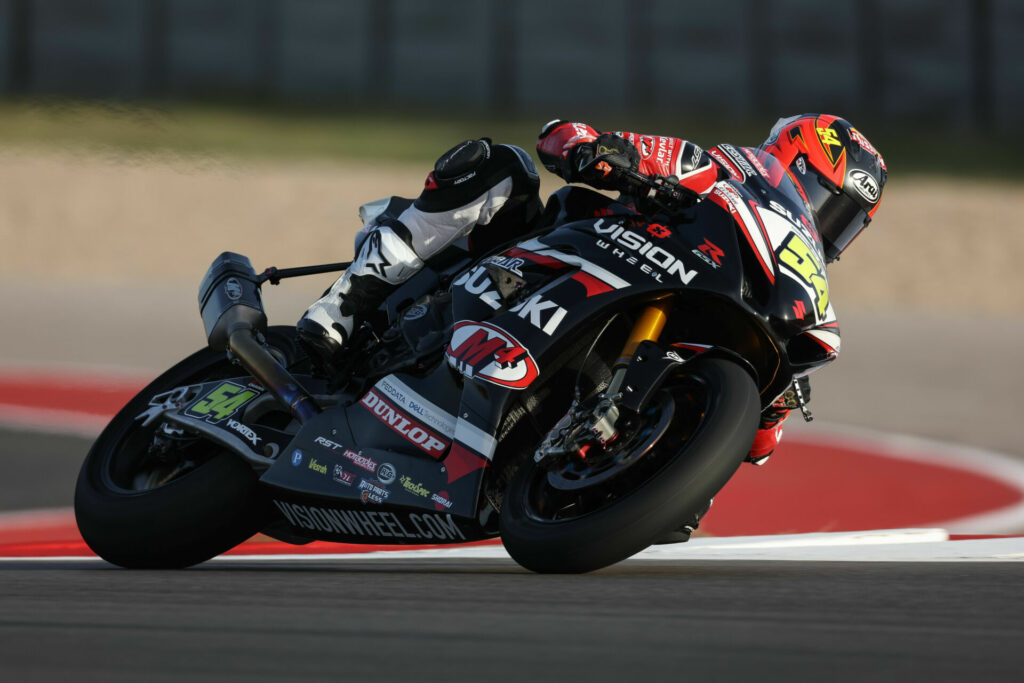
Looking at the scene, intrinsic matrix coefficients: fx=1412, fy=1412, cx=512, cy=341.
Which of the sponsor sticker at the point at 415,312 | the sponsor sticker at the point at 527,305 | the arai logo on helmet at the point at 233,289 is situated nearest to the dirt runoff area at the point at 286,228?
the arai logo on helmet at the point at 233,289

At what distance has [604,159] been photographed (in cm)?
353

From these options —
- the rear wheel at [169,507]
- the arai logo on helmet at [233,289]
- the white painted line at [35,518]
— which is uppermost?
the arai logo on helmet at [233,289]

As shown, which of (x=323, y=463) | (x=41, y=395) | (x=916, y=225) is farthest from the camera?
(x=916, y=225)

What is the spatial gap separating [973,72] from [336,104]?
10110 millimetres

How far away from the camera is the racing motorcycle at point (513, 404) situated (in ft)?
10.3

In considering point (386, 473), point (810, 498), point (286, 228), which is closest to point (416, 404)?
point (386, 473)

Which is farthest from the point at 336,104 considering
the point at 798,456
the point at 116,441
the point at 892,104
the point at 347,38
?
the point at 116,441

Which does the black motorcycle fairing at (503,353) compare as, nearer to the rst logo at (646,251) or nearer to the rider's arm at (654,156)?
the rst logo at (646,251)

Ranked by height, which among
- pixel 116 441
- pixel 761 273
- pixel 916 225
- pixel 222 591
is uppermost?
pixel 761 273

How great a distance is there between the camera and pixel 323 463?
146 inches

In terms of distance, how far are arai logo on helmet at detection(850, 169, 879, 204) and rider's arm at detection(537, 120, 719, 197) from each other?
43 centimetres

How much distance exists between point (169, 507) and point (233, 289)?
0.76m

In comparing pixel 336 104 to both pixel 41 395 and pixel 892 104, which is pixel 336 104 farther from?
pixel 41 395

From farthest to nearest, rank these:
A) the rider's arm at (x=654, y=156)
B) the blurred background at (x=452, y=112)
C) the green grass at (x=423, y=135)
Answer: the green grass at (x=423, y=135) → the blurred background at (x=452, y=112) → the rider's arm at (x=654, y=156)
